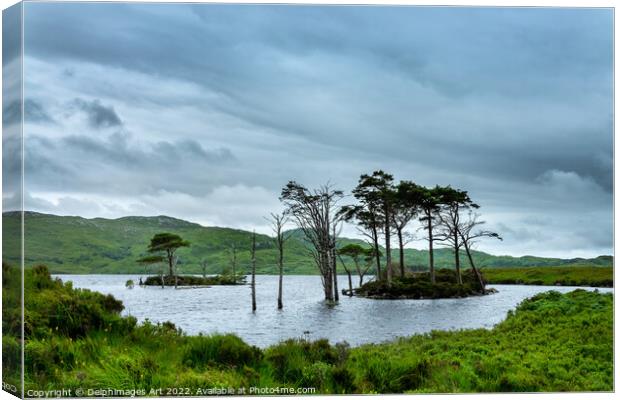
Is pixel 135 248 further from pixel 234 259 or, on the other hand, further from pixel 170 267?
pixel 234 259

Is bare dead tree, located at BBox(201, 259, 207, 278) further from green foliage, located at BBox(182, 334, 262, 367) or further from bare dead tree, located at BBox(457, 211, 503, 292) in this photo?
bare dead tree, located at BBox(457, 211, 503, 292)

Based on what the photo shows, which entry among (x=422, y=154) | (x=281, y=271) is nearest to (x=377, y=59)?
(x=422, y=154)

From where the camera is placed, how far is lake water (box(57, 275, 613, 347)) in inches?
364

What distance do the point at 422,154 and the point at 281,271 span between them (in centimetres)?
292

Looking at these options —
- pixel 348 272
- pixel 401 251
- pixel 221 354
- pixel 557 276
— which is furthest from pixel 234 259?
pixel 557 276

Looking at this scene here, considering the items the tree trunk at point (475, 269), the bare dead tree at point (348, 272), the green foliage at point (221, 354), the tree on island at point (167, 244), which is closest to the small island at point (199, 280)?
the tree on island at point (167, 244)

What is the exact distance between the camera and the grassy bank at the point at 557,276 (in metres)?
9.55

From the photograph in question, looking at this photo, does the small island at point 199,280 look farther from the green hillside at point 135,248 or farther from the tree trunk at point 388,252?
the tree trunk at point 388,252

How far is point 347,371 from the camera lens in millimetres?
8492

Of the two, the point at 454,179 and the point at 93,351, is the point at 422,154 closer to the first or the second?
the point at 454,179

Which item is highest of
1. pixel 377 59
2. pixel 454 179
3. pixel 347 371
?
pixel 377 59

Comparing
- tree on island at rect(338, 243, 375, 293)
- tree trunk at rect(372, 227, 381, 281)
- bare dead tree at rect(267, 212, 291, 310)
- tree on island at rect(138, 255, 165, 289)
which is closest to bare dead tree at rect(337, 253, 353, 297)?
tree on island at rect(338, 243, 375, 293)

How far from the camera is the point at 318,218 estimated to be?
1014 centimetres

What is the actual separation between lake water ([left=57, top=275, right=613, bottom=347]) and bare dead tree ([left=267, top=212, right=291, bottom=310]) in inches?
4.8
